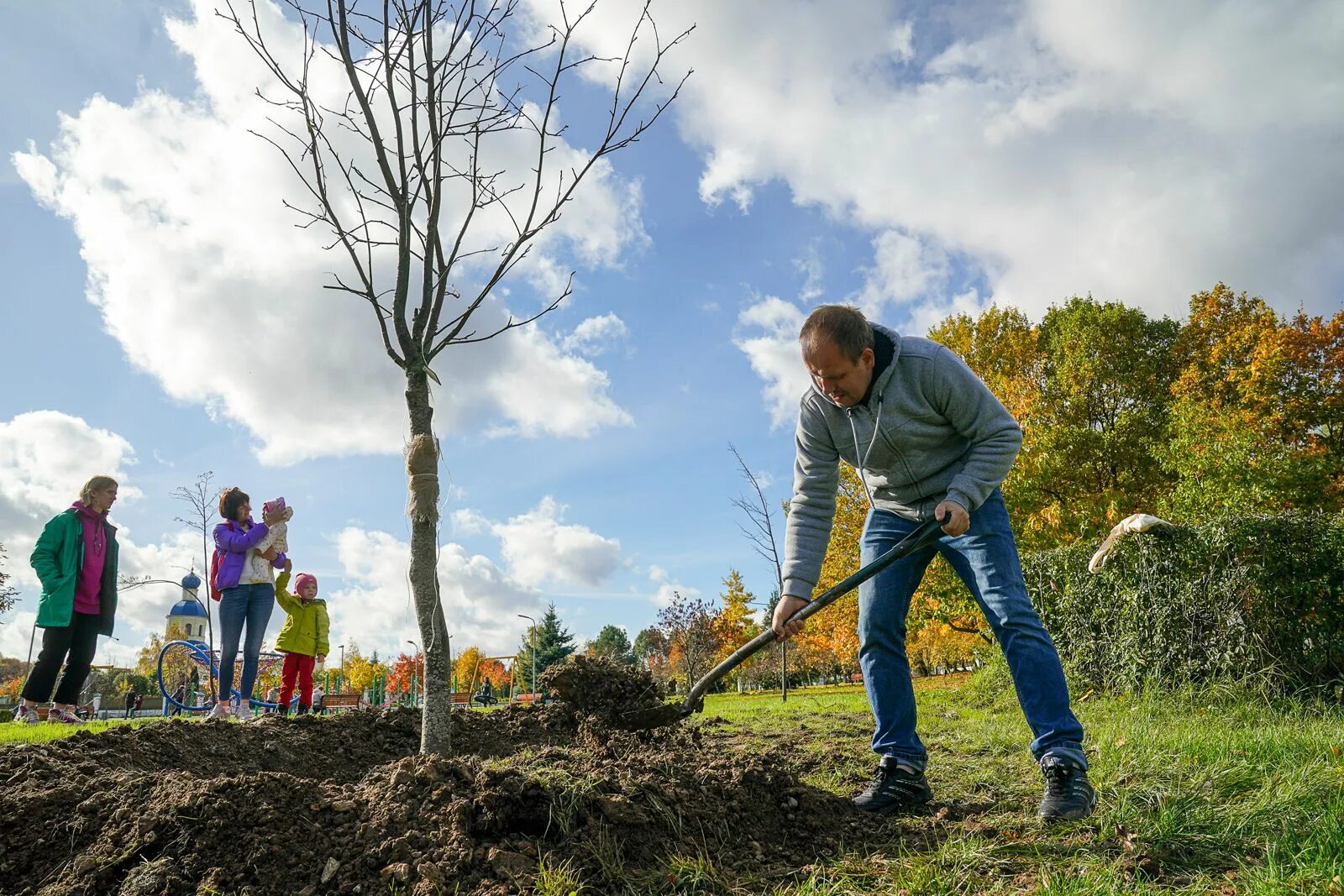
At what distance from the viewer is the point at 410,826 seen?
7.38 ft

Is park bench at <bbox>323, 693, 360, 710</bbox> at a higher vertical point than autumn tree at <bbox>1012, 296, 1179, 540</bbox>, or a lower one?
lower

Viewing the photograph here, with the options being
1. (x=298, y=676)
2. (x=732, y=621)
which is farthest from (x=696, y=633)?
(x=298, y=676)

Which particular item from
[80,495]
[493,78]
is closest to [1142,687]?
[493,78]

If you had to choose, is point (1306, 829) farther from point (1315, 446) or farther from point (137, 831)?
point (1315, 446)

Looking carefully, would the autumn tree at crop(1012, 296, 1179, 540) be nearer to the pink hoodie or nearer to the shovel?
the shovel

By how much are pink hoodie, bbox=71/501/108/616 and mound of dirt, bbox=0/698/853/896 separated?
336 cm

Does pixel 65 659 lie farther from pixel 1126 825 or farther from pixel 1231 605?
pixel 1231 605

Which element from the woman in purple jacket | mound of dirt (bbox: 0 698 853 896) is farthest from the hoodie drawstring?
the woman in purple jacket

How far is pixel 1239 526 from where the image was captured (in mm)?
6840

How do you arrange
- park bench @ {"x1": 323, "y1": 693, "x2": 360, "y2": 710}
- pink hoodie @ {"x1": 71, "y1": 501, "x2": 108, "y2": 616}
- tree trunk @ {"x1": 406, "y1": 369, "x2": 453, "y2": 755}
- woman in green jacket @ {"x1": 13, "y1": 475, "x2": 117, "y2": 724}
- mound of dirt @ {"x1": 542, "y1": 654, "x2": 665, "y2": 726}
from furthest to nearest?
park bench @ {"x1": 323, "y1": 693, "x2": 360, "y2": 710} < pink hoodie @ {"x1": 71, "y1": 501, "x2": 108, "y2": 616} < woman in green jacket @ {"x1": 13, "y1": 475, "x2": 117, "y2": 724} < mound of dirt @ {"x1": 542, "y1": 654, "x2": 665, "y2": 726} < tree trunk @ {"x1": 406, "y1": 369, "x2": 453, "y2": 755}

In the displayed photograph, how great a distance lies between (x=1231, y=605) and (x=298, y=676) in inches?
306

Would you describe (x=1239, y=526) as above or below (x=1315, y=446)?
below

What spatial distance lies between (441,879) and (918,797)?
171cm

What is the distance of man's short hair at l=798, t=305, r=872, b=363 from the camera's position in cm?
288
